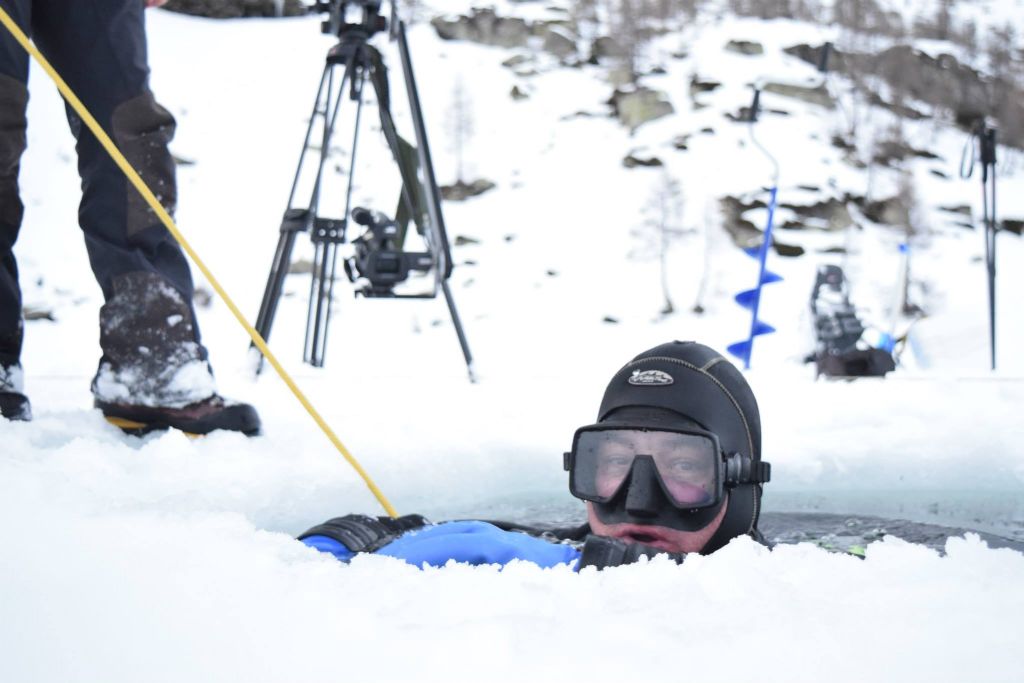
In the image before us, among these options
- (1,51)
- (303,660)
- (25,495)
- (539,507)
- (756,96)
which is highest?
(1,51)

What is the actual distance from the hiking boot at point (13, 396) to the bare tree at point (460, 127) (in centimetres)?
1463

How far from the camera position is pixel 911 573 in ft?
3.11

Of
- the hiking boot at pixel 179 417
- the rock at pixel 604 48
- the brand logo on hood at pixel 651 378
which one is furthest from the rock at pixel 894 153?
the hiking boot at pixel 179 417

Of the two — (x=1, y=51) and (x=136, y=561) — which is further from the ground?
(x=1, y=51)

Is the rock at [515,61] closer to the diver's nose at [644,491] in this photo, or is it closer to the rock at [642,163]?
the rock at [642,163]

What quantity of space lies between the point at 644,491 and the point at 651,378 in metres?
0.33

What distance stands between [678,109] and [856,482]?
1721 cm

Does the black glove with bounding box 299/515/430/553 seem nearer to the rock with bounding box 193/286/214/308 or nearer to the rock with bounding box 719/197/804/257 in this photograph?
the rock with bounding box 193/286/214/308

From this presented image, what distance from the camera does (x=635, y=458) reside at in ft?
5.92

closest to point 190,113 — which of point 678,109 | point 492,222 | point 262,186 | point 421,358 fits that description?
point 262,186

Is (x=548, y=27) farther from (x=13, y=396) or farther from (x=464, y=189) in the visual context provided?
(x=13, y=396)

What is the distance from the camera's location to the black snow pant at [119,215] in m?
2.00

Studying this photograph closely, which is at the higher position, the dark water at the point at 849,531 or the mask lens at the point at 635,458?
the mask lens at the point at 635,458

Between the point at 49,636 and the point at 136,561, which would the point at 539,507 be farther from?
the point at 49,636
